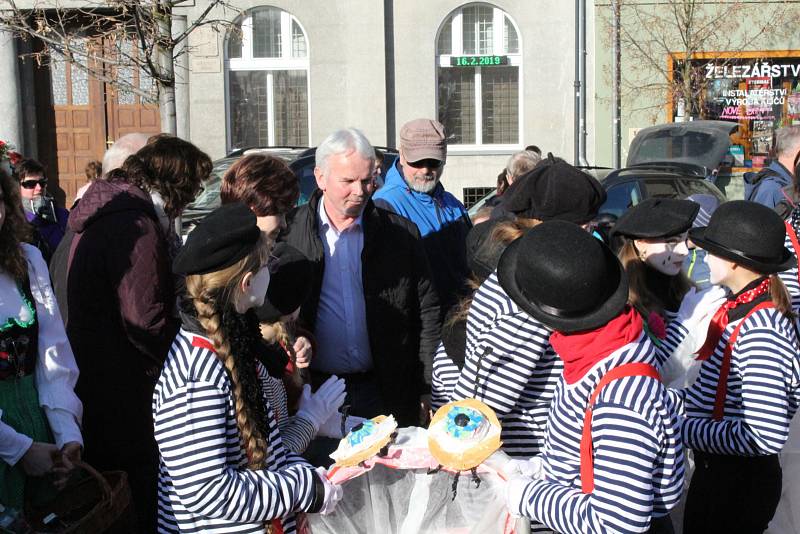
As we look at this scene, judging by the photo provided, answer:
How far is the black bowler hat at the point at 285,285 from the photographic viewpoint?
3439 mm

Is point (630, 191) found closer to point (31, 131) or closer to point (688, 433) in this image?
point (688, 433)

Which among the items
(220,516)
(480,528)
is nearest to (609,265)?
(480,528)

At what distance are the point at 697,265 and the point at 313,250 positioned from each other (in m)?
2.81

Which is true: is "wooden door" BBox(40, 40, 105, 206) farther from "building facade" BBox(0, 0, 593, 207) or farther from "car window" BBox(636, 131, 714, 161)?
"car window" BBox(636, 131, 714, 161)

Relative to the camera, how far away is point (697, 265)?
5.89 metres

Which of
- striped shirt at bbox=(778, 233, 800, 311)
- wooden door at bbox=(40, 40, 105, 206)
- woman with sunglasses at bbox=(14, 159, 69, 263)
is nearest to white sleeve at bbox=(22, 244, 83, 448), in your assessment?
striped shirt at bbox=(778, 233, 800, 311)

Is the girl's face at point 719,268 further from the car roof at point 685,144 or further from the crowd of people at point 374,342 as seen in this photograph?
the car roof at point 685,144

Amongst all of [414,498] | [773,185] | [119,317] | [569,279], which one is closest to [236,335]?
[414,498]

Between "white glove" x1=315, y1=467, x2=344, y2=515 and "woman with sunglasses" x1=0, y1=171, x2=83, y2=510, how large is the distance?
39.3 inches

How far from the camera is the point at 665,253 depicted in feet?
14.1

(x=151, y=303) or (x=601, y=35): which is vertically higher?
(x=601, y=35)

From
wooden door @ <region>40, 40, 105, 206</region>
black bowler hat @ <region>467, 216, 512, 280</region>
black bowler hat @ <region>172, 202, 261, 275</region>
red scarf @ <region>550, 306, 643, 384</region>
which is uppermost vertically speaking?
wooden door @ <region>40, 40, 105, 206</region>

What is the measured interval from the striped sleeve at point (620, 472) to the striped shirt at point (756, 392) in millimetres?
843

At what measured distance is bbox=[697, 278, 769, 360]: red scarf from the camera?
3314 millimetres
